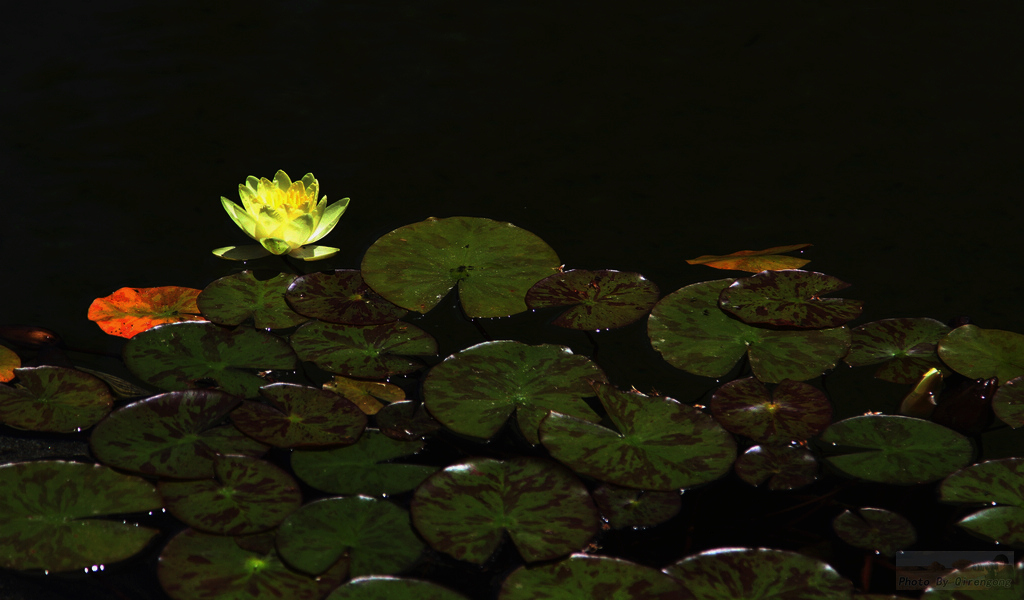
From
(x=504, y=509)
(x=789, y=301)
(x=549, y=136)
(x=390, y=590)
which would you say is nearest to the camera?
(x=390, y=590)

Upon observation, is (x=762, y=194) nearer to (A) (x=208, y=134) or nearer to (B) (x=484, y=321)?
(B) (x=484, y=321)

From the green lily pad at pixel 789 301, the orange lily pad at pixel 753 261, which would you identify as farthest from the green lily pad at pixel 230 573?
the orange lily pad at pixel 753 261

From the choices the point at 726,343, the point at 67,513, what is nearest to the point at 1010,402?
the point at 726,343

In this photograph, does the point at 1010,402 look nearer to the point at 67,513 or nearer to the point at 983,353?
the point at 983,353

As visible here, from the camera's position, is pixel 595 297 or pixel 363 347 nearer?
pixel 363 347

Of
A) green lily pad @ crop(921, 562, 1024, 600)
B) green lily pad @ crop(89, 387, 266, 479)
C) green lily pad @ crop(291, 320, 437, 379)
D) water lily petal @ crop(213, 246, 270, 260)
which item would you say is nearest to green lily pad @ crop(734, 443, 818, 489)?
green lily pad @ crop(921, 562, 1024, 600)

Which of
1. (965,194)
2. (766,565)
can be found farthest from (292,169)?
(965,194)

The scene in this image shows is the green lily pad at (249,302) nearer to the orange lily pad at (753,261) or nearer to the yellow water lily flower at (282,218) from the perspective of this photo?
the yellow water lily flower at (282,218)
